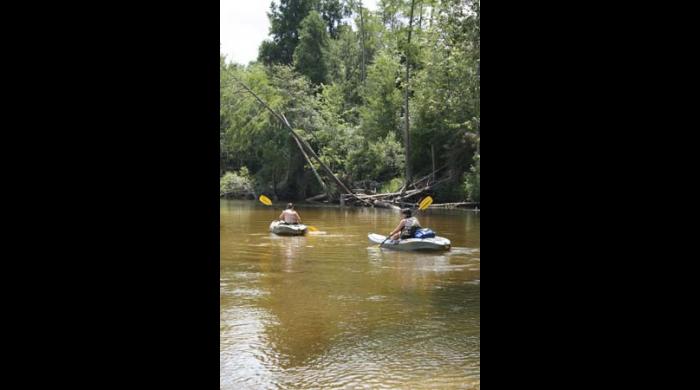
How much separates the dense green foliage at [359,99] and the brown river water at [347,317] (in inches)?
411

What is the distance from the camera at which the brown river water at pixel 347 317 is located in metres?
5.30

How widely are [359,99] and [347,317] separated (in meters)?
28.9

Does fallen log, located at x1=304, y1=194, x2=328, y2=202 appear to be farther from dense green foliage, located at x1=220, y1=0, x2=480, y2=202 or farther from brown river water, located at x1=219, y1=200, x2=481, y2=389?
brown river water, located at x1=219, y1=200, x2=481, y2=389

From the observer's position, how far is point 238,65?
3934cm

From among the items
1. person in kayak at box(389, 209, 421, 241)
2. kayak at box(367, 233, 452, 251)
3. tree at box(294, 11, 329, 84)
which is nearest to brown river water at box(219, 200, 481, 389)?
kayak at box(367, 233, 452, 251)

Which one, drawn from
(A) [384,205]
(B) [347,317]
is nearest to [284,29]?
(A) [384,205]

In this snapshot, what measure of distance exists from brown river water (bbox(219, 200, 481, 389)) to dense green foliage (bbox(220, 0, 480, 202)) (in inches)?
411

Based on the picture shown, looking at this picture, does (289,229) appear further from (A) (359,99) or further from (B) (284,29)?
(B) (284,29)

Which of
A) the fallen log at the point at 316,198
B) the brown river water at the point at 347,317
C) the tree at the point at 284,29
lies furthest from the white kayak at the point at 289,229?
the tree at the point at 284,29

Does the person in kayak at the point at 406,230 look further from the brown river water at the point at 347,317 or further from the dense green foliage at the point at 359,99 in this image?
the dense green foliage at the point at 359,99

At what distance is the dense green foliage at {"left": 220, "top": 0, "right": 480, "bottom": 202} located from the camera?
23.4 metres
